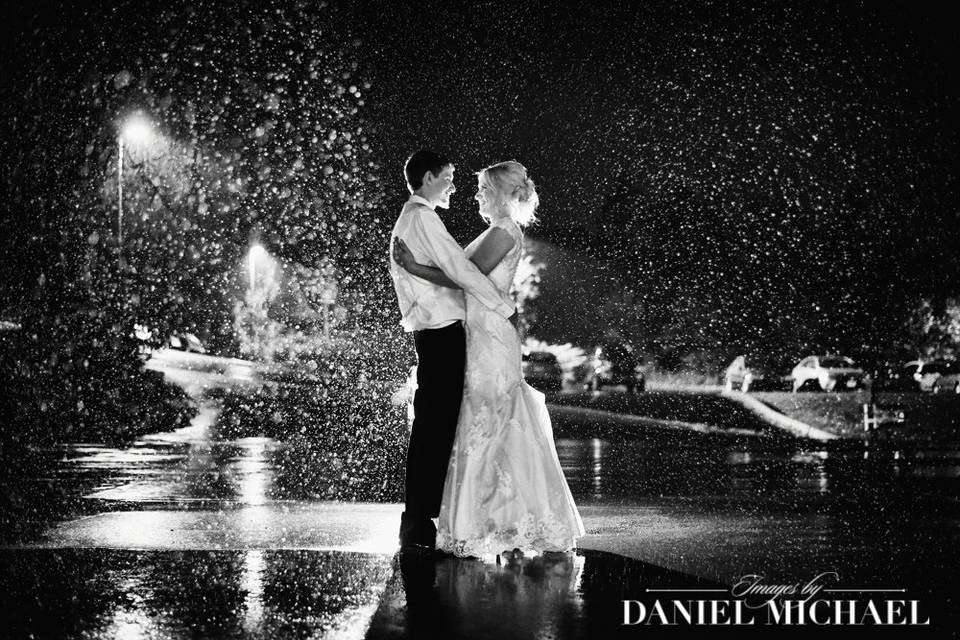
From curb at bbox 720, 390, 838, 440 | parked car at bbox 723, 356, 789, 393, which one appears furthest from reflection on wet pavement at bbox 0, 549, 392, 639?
parked car at bbox 723, 356, 789, 393

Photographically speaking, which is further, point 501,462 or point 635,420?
point 635,420

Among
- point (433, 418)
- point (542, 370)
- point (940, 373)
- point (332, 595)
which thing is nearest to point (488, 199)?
point (433, 418)

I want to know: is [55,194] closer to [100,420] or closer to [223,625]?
[100,420]

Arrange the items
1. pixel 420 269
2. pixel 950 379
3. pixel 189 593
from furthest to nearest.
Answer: pixel 950 379 → pixel 420 269 → pixel 189 593

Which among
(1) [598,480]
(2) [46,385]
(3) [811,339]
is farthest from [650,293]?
(1) [598,480]

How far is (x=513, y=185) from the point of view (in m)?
5.77

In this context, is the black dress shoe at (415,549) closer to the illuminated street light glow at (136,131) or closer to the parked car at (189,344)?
the illuminated street light glow at (136,131)

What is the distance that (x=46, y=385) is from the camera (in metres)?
18.1

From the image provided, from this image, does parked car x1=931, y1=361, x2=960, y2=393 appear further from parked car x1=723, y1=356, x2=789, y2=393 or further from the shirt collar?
the shirt collar

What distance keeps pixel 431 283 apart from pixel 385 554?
4.80 ft

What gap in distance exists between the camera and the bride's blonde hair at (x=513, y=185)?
18.9 feet

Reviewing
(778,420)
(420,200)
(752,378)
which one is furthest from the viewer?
(752,378)

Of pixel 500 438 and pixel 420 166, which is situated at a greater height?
pixel 420 166

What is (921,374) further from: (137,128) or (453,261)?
(453,261)
